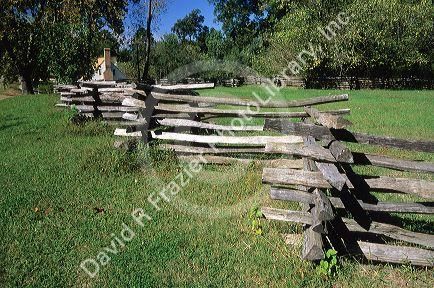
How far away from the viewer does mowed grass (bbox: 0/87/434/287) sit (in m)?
4.00

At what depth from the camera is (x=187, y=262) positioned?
430cm

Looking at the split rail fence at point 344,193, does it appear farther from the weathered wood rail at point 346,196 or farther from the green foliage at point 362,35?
the green foliage at point 362,35

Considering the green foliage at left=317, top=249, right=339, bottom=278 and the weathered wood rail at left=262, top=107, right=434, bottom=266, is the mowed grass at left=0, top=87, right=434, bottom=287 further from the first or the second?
the weathered wood rail at left=262, top=107, right=434, bottom=266

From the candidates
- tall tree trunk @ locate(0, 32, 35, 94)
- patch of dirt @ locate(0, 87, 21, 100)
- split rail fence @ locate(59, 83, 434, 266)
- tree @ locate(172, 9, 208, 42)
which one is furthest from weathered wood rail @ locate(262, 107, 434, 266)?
tree @ locate(172, 9, 208, 42)

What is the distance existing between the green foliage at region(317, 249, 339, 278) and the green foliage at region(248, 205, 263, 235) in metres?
0.97

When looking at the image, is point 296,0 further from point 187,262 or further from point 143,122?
point 187,262

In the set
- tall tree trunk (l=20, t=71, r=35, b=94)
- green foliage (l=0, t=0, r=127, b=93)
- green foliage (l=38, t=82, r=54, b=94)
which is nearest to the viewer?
green foliage (l=0, t=0, r=127, b=93)

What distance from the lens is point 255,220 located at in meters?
4.92

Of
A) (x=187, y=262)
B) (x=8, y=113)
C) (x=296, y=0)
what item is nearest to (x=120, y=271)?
(x=187, y=262)

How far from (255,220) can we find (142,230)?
59.1 inches

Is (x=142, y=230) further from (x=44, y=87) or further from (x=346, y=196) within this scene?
(x=44, y=87)

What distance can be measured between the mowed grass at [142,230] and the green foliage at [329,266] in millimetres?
68

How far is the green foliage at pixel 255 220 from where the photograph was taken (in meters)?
4.76

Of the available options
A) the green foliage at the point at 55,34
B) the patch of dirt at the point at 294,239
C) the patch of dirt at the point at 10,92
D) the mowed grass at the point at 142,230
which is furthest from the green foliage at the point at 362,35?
the patch of dirt at the point at 294,239
